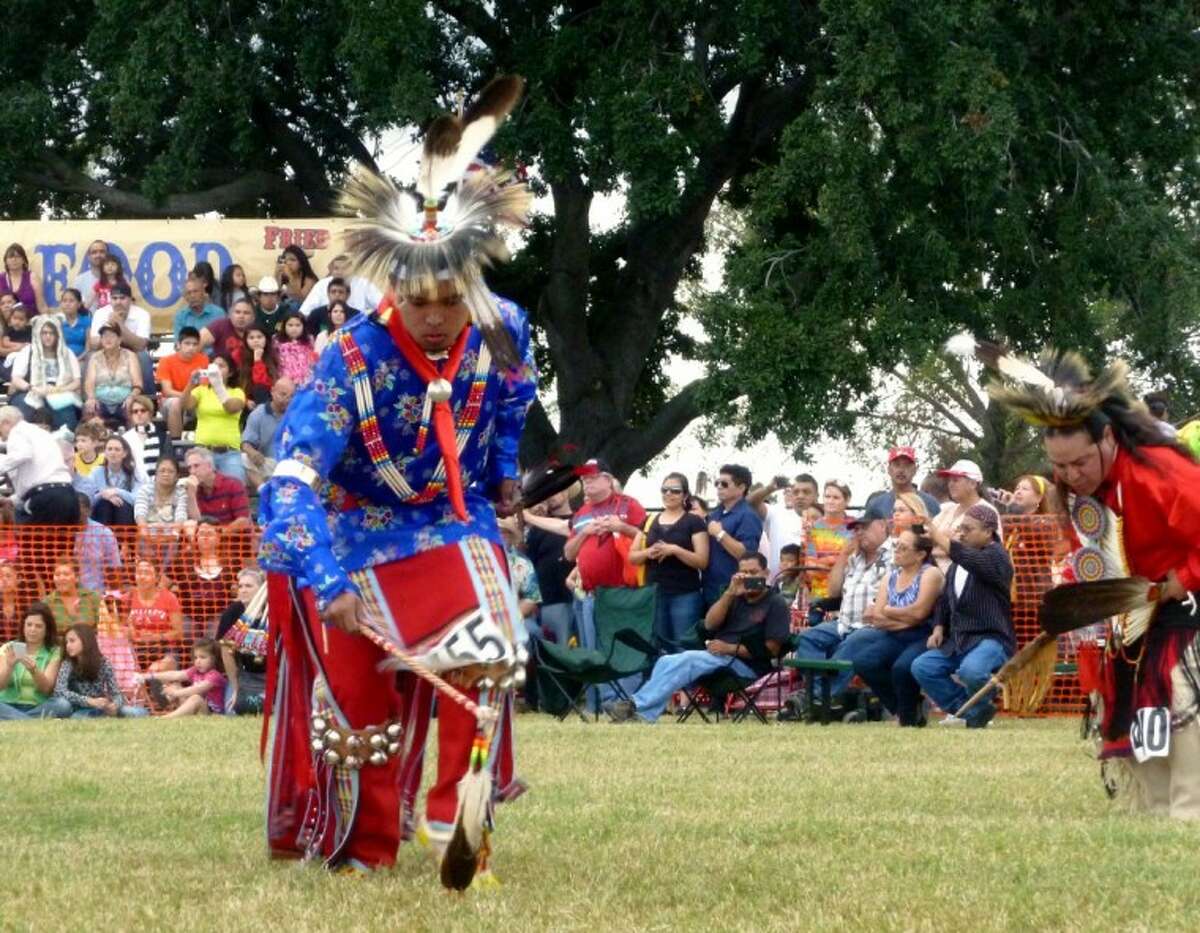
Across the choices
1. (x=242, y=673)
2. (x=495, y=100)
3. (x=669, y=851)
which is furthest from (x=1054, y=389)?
(x=242, y=673)

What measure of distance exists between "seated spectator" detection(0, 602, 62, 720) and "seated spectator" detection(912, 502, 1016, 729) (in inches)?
229

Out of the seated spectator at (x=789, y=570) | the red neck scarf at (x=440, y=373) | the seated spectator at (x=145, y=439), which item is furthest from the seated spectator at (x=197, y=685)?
the red neck scarf at (x=440, y=373)

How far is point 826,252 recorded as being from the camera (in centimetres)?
2066

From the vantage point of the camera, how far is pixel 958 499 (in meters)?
13.2

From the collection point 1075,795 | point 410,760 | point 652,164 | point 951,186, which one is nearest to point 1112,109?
point 951,186

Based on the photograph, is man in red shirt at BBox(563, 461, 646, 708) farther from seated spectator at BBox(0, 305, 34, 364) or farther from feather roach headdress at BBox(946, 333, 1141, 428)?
feather roach headdress at BBox(946, 333, 1141, 428)

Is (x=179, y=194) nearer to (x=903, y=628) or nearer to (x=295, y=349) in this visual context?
(x=295, y=349)

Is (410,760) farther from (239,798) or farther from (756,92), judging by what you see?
(756,92)

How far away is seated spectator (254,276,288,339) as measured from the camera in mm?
17391

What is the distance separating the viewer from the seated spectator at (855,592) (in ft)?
44.5

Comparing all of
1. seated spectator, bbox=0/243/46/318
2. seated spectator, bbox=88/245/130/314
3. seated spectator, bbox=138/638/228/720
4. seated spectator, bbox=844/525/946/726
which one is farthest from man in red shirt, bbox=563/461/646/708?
seated spectator, bbox=0/243/46/318

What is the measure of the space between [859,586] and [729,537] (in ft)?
3.13

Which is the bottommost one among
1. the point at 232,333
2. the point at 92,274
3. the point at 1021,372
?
the point at 1021,372

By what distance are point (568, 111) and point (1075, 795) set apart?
586 inches
